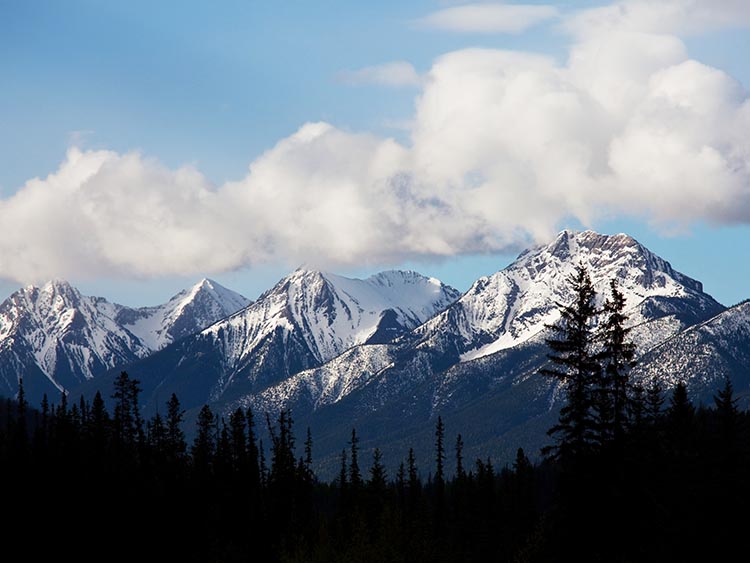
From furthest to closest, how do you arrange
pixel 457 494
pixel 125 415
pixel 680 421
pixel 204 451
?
pixel 457 494
pixel 125 415
pixel 204 451
pixel 680 421

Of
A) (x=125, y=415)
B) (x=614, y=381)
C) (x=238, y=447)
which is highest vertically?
Answer: (x=125, y=415)

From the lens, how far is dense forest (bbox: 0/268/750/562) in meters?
52.5

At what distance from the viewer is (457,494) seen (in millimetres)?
147000

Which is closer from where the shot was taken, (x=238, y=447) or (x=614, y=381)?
(x=614, y=381)

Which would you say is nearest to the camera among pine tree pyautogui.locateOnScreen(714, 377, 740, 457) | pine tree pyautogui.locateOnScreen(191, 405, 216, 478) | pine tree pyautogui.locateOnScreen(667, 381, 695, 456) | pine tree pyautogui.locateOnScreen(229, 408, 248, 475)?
pine tree pyautogui.locateOnScreen(714, 377, 740, 457)

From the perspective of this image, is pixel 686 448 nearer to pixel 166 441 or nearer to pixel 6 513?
pixel 6 513

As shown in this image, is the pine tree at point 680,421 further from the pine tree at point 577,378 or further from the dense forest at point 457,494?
the pine tree at point 577,378

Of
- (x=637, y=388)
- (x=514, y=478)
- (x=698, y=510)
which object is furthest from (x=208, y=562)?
(x=514, y=478)

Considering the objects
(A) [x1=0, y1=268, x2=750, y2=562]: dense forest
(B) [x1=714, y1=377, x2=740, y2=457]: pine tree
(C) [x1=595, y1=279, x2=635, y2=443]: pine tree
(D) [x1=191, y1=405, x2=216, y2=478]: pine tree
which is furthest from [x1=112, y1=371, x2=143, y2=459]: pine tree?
(C) [x1=595, y1=279, x2=635, y2=443]: pine tree

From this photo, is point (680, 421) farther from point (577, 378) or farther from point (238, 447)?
point (238, 447)

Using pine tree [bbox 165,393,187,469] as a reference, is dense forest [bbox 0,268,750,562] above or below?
below

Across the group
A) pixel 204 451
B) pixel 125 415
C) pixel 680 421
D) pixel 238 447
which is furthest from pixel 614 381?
pixel 125 415

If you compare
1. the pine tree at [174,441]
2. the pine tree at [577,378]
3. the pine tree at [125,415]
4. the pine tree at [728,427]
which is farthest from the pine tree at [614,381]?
the pine tree at [125,415]

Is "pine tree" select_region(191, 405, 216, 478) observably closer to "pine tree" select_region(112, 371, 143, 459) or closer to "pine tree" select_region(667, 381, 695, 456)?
"pine tree" select_region(112, 371, 143, 459)
